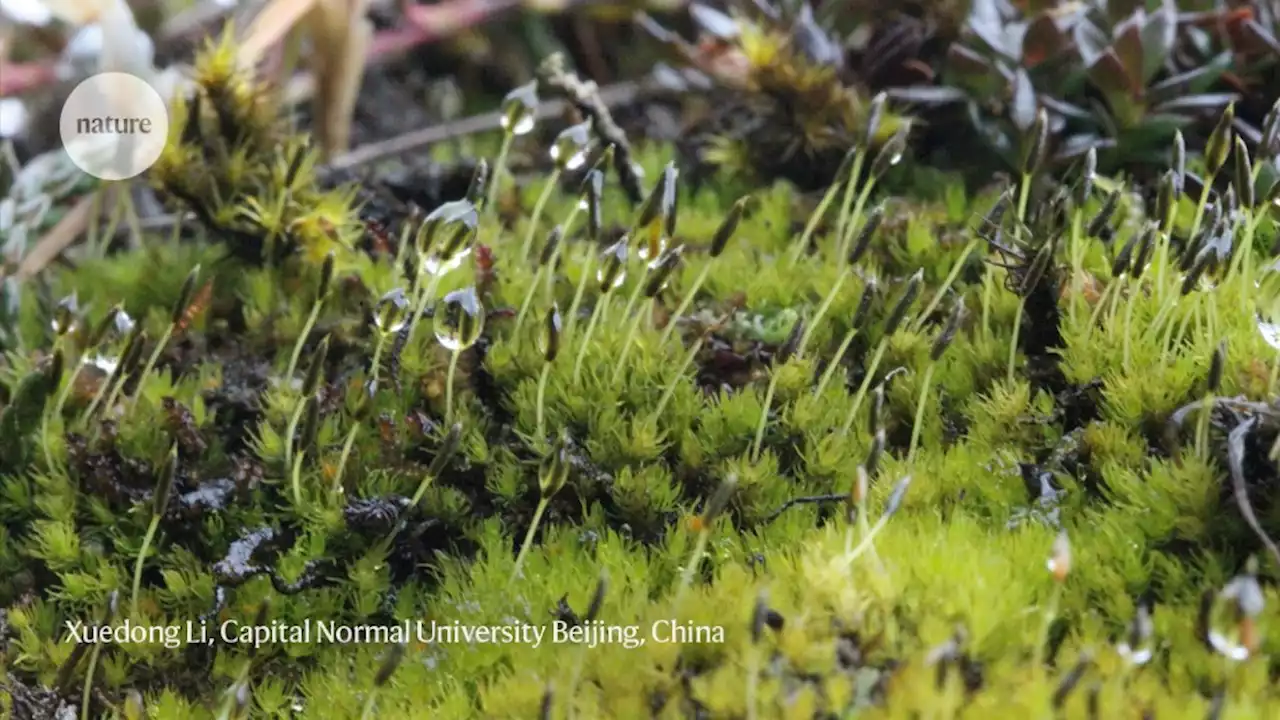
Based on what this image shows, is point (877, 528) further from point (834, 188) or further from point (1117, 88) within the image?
point (1117, 88)

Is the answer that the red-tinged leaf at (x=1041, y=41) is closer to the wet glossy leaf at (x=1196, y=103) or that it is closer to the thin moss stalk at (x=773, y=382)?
the wet glossy leaf at (x=1196, y=103)

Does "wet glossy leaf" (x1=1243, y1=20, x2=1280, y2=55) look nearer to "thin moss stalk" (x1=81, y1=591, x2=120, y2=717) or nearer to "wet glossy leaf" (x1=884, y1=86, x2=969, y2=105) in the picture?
"wet glossy leaf" (x1=884, y1=86, x2=969, y2=105)

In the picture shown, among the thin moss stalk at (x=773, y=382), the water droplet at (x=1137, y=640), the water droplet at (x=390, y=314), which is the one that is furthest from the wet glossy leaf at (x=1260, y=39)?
the water droplet at (x=390, y=314)

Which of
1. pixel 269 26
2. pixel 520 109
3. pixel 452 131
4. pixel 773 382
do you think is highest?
pixel 269 26

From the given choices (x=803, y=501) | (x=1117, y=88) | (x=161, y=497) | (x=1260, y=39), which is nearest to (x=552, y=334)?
(x=803, y=501)

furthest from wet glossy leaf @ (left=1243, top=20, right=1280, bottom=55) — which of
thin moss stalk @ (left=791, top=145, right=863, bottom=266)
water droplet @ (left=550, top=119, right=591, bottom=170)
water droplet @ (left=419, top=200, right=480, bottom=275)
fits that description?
water droplet @ (left=419, top=200, right=480, bottom=275)

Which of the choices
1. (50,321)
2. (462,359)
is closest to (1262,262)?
(462,359)
